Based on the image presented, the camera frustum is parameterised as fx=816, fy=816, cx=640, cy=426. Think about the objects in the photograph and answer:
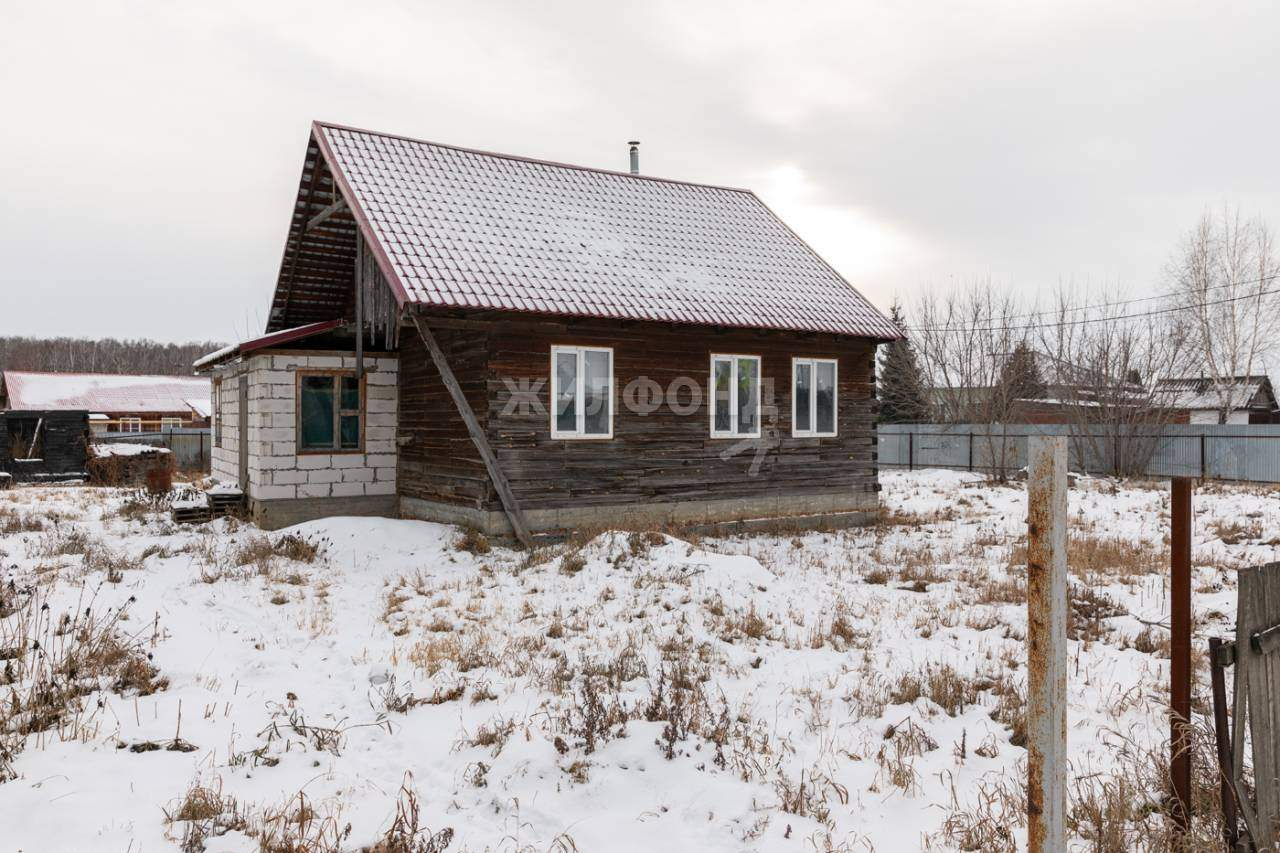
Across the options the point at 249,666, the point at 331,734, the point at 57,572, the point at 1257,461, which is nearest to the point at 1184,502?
the point at 331,734

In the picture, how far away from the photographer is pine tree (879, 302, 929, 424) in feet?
125

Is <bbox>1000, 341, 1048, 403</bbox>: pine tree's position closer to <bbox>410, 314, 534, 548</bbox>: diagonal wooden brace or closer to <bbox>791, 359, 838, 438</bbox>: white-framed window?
<bbox>791, 359, 838, 438</bbox>: white-framed window

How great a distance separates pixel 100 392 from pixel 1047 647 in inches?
2101

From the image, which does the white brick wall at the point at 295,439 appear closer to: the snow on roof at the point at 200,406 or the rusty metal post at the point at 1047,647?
the rusty metal post at the point at 1047,647

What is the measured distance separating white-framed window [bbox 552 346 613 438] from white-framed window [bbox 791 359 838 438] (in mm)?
3859

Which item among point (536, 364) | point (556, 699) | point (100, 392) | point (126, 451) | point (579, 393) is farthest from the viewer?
point (100, 392)

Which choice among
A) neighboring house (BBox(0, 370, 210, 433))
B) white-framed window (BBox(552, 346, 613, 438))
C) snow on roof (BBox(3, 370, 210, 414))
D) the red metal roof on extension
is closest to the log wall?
white-framed window (BBox(552, 346, 613, 438))

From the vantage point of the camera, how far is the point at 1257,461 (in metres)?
24.2

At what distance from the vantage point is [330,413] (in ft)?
47.1

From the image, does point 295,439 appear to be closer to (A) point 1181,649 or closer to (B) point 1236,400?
(A) point 1181,649

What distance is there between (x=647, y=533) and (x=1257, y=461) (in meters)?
22.1

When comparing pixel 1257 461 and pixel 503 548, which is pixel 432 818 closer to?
pixel 503 548

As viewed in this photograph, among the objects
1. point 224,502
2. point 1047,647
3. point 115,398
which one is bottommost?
point 224,502

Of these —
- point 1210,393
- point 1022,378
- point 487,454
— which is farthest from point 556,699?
point 1210,393
